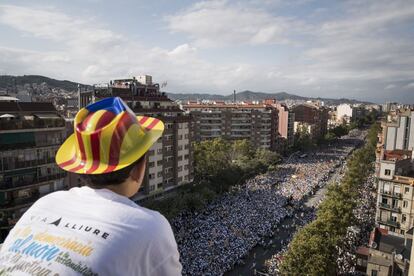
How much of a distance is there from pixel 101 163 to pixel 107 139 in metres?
0.19

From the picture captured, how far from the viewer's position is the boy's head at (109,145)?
2.34m

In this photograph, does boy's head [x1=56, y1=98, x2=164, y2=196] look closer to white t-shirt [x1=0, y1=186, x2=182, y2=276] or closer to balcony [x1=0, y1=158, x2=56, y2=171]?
white t-shirt [x1=0, y1=186, x2=182, y2=276]

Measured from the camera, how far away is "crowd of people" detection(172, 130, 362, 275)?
26734 millimetres

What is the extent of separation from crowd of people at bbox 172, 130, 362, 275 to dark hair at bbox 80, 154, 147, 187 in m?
23.6

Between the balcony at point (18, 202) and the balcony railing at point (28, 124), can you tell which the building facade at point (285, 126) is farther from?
the balcony at point (18, 202)

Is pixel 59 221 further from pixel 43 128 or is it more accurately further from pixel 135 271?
pixel 43 128

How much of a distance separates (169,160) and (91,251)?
37.1 metres

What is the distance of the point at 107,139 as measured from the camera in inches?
91.4

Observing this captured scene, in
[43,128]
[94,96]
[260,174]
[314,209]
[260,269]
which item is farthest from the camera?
[260,174]

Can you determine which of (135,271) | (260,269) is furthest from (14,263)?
(260,269)

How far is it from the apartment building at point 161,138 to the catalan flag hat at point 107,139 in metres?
31.8

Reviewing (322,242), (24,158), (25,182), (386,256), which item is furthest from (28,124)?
(386,256)

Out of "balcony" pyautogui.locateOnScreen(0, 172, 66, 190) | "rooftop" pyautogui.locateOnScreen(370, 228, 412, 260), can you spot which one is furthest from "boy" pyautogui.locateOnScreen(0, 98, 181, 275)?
"rooftop" pyautogui.locateOnScreen(370, 228, 412, 260)

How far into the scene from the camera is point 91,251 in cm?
194
